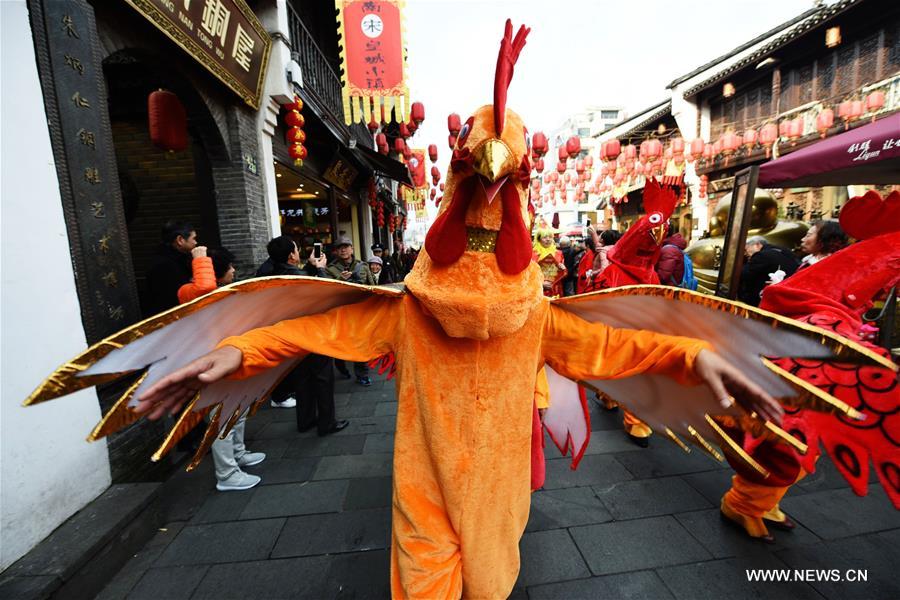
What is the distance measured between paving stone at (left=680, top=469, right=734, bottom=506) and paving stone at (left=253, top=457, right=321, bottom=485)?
289cm

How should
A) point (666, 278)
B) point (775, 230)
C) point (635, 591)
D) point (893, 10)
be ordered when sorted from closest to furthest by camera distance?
point (635, 591), point (666, 278), point (775, 230), point (893, 10)

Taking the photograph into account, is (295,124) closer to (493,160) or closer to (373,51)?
(373,51)

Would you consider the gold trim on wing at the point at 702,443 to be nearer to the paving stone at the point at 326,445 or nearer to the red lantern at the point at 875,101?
the paving stone at the point at 326,445

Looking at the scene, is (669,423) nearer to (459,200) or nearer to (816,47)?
(459,200)

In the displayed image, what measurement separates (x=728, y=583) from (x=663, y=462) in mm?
1156

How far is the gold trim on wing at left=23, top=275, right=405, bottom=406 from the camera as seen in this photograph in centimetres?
89

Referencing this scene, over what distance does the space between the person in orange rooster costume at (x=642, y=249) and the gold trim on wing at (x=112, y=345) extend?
3015mm

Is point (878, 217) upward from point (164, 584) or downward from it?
upward

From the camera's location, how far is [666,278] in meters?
3.94

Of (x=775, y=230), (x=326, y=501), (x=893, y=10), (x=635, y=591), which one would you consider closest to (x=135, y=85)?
(x=326, y=501)

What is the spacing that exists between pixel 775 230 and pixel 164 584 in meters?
9.19

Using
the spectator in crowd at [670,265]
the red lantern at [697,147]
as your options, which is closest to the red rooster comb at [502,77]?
the spectator in crowd at [670,265]

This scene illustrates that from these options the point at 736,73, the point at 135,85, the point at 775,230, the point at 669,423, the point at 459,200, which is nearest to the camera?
the point at 459,200

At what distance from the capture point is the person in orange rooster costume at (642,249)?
3312 millimetres
